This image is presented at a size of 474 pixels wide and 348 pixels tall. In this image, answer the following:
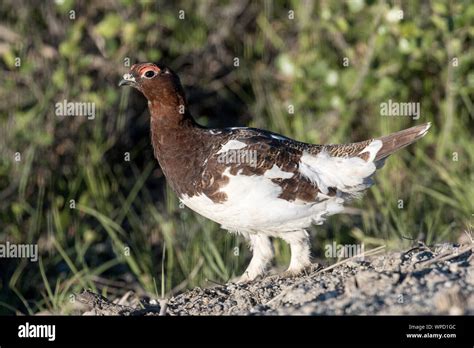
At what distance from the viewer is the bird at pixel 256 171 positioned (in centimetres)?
495

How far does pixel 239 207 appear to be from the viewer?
4.92 metres

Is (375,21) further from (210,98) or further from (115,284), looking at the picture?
(115,284)

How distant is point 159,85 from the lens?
5.36m

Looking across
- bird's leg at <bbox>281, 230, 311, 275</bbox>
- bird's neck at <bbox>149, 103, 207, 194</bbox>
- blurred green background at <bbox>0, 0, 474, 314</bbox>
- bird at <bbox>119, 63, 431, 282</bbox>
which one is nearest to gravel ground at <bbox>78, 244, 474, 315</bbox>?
bird's leg at <bbox>281, 230, 311, 275</bbox>

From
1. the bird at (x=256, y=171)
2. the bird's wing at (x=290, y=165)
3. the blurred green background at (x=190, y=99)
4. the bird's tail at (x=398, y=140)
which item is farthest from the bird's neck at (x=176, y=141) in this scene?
the blurred green background at (x=190, y=99)

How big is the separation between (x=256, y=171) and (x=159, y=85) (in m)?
0.93

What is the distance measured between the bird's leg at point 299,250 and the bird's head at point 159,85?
1137 mm

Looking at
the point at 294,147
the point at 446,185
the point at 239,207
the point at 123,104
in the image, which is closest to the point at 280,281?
the point at 239,207

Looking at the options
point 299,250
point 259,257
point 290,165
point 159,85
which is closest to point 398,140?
point 290,165

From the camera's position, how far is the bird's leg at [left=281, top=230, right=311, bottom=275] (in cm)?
527

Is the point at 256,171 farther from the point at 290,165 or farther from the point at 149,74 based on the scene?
the point at 149,74

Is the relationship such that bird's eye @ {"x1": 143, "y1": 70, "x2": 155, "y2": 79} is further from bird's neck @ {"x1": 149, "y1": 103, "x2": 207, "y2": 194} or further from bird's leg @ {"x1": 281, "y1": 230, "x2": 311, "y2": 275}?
bird's leg @ {"x1": 281, "y1": 230, "x2": 311, "y2": 275}

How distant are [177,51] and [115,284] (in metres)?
2.82

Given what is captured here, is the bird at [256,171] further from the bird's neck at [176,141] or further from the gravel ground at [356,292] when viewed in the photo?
the gravel ground at [356,292]
